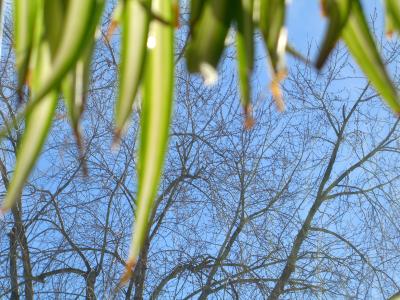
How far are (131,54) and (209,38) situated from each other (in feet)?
0.17

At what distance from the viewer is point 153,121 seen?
0.48 m

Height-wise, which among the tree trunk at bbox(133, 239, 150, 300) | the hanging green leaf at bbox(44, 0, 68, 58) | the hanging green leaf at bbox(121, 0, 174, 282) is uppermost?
the tree trunk at bbox(133, 239, 150, 300)

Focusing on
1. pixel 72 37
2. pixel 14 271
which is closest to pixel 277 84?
pixel 72 37

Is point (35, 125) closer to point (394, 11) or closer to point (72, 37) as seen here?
point (72, 37)

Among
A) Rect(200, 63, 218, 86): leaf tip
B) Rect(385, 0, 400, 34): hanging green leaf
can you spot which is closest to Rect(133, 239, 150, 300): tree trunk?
Rect(385, 0, 400, 34): hanging green leaf

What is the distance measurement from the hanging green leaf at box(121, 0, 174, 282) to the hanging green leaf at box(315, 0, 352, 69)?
0.30 feet

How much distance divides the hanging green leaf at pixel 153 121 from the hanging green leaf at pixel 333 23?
93mm

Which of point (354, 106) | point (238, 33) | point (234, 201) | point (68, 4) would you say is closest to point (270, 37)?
point (238, 33)

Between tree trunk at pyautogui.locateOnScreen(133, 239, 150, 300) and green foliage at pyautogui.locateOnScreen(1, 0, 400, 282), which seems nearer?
green foliage at pyautogui.locateOnScreen(1, 0, 400, 282)

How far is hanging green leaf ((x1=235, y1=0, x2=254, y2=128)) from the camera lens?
1.60 ft

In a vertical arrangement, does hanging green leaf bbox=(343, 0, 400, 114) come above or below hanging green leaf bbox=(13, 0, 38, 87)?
below

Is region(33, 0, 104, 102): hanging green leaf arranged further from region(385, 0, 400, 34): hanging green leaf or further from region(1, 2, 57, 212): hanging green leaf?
region(385, 0, 400, 34): hanging green leaf

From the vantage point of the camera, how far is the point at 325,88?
5621 millimetres

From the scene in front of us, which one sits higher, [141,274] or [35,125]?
[141,274]
